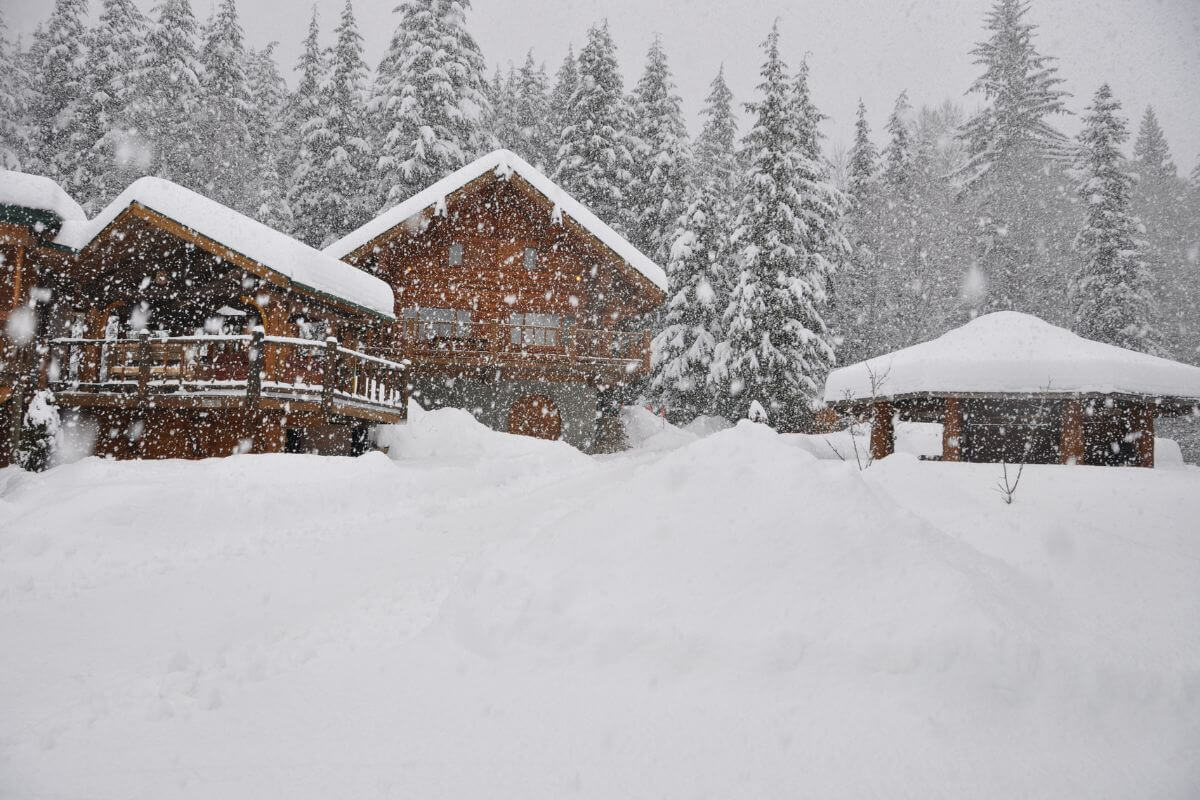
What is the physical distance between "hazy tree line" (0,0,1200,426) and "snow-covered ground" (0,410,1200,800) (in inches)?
757

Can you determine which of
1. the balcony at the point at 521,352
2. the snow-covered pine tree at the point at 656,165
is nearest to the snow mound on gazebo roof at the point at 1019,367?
the balcony at the point at 521,352

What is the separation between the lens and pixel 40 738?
3516 mm

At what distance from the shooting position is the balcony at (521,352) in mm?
20516

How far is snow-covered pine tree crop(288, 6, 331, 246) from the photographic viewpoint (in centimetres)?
2898

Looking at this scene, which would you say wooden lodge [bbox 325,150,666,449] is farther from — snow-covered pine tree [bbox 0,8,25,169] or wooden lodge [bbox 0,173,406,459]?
snow-covered pine tree [bbox 0,8,25,169]

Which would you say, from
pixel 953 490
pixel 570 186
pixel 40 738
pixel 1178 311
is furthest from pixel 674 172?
pixel 1178 311

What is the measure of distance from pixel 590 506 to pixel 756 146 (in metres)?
22.7

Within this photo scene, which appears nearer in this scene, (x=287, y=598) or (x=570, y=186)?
(x=287, y=598)

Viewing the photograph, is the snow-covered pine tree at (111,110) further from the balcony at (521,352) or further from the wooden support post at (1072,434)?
the wooden support post at (1072,434)

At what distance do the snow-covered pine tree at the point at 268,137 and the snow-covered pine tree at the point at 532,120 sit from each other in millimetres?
11068

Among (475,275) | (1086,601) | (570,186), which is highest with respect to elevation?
(570,186)

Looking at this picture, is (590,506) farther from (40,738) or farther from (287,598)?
(40,738)

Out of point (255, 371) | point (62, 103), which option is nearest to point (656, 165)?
point (255, 371)

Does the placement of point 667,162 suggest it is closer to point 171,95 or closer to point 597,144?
point 597,144
